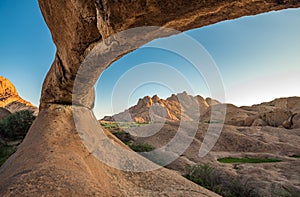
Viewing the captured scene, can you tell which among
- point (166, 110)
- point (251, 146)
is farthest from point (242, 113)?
point (166, 110)

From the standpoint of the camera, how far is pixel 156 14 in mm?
2734

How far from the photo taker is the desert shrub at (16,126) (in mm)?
16688

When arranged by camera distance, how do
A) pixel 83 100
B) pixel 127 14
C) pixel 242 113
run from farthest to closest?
pixel 242 113, pixel 83 100, pixel 127 14

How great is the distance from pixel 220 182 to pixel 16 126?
17.0 metres

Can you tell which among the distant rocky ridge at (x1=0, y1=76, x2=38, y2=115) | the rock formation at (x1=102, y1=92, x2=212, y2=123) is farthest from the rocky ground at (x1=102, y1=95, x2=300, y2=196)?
the distant rocky ridge at (x1=0, y1=76, x2=38, y2=115)

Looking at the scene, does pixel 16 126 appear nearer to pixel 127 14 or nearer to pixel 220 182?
pixel 220 182

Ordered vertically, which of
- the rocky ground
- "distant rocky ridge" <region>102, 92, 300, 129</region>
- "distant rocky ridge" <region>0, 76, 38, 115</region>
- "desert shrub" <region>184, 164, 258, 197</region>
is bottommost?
"desert shrub" <region>184, 164, 258, 197</region>

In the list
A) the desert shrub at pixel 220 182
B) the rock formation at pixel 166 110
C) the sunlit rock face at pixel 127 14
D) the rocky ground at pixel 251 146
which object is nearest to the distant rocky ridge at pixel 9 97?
the rock formation at pixel 166 110

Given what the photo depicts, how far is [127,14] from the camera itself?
105 inches

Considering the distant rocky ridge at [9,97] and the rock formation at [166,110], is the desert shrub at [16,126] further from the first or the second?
the distant rocky ridge at [9,97]

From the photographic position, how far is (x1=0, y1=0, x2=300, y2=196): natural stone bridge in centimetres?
265

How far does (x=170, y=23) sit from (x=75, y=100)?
4.96 metres

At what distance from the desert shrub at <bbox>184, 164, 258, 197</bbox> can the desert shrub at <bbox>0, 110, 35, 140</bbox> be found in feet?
48.8

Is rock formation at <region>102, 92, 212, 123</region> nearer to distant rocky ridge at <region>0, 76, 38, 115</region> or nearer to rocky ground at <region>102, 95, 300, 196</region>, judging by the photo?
rocky ground at <region>102, 95, 300, 196</region>
